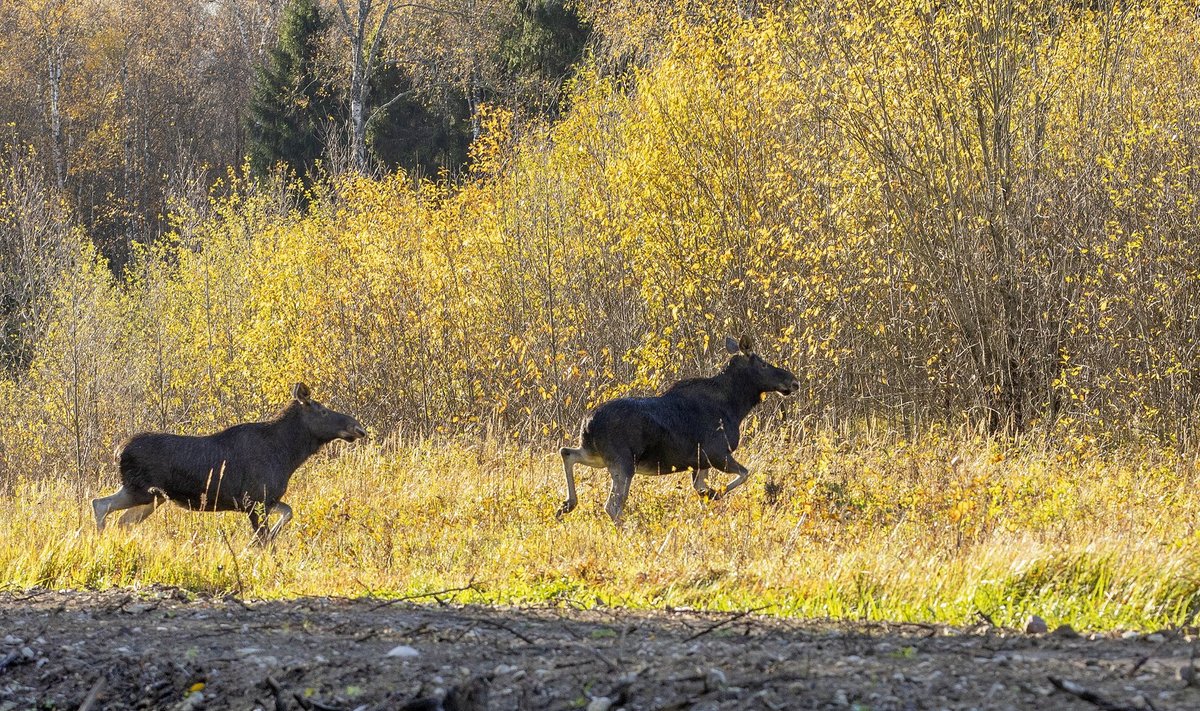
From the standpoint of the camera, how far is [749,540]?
8812 mm

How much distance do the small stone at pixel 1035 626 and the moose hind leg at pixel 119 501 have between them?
7.54 meters

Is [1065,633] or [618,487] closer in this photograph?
[1065,633]

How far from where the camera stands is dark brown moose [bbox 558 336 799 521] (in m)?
10.9

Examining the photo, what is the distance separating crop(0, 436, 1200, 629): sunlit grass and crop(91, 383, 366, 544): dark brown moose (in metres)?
0.29

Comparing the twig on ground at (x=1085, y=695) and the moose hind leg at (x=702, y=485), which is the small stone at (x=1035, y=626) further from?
the moose hind leg at (x=702, y=485)

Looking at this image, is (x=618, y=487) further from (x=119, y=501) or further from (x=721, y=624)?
(x=721, y=624)

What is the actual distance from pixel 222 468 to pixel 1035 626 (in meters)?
6.85

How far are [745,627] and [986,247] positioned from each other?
1069 centimetres

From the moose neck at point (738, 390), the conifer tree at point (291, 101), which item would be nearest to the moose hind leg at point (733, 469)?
the moose neck at point (738, 390)

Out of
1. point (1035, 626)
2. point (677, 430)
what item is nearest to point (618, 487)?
point (677, 430)

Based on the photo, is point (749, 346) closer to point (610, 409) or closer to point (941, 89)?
point (610, 409)

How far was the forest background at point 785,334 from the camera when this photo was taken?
28.6 ft

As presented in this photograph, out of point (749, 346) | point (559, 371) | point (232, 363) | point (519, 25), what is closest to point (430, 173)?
point (519, 25)

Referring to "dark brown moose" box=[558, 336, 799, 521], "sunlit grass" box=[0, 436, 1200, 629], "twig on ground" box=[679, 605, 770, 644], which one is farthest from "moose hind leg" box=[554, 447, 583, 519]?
"twig on ground" box=[679, 605, 770, 644]
